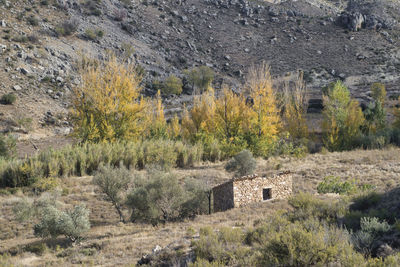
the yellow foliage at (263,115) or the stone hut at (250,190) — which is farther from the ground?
the yellow foliage at (263,115)

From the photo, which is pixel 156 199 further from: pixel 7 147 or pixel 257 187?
pixel 7 147

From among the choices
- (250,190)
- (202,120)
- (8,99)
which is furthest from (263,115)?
(8,99)

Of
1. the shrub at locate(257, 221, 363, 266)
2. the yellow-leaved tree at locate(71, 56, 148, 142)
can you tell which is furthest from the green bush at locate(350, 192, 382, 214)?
the yellow-leaved tree at locate(71, 56, 148, 142)

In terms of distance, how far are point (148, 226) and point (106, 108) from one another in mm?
12693

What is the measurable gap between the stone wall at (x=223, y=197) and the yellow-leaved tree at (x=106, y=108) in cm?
1097

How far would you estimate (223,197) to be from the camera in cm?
1748

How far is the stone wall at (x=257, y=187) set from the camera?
55.3ft

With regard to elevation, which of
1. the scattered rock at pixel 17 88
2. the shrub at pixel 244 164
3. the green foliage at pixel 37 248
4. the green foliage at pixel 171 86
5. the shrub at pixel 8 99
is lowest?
the green foliage at pixel 37 248

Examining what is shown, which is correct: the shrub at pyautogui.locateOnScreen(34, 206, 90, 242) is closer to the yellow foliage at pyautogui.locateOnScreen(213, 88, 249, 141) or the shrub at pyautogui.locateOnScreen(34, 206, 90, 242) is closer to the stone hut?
the stone hut

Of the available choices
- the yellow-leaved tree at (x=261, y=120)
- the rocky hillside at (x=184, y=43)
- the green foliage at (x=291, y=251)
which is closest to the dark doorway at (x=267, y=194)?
the green foliage at (x=291, y=251)

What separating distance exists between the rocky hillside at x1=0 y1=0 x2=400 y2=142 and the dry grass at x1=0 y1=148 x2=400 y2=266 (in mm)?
24796

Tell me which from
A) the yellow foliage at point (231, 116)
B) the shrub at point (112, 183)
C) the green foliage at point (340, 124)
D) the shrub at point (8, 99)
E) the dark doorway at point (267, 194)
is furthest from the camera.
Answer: the shrub at point (8, 99)

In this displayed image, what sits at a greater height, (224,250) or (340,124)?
(340,124)

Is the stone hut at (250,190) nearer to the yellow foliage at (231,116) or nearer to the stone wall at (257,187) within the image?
the stone wall at (257,187)
